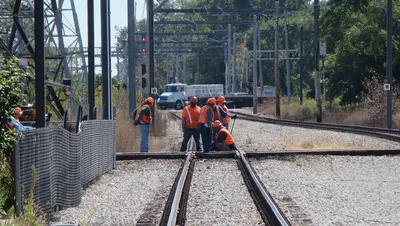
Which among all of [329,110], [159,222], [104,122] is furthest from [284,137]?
[329,110]

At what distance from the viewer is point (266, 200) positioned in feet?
45.0

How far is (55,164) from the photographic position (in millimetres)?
13367

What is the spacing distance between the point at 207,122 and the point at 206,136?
0.54 metres

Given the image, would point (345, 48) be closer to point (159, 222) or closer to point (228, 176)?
point (228, 176)

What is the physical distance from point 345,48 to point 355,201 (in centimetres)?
4158

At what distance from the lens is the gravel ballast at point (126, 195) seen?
1286cm

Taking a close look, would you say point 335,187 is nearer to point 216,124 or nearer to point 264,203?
point 264,203

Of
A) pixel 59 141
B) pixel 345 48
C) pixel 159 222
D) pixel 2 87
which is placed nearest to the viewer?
pixel 2 87

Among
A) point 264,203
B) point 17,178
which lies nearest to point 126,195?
point 264,203

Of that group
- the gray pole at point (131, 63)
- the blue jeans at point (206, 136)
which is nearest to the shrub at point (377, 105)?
the gray pole at point (131, 63)

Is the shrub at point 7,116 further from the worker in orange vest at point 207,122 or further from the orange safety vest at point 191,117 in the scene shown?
the orange safety vest at point 191,117

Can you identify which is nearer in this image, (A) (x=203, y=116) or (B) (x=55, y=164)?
(B) (x=55, y=164)

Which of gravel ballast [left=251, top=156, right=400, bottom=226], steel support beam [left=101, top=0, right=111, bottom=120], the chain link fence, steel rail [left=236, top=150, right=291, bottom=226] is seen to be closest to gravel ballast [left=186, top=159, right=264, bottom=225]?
steel rail [left=236, top=150, right=291, bottom=226]

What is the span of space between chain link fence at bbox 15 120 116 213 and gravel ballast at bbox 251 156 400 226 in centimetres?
353
